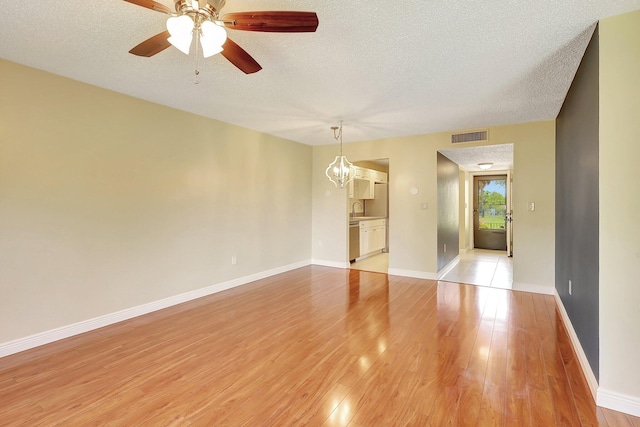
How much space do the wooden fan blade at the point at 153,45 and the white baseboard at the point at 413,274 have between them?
474 cm

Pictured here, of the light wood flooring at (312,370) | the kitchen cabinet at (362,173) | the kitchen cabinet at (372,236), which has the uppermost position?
the kitchen cabinet at (362,173)

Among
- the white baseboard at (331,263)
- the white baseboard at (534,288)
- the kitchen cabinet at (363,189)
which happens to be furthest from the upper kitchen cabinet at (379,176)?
the white baseboard at (534,288)

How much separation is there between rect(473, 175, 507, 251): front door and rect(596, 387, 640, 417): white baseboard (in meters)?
7.21

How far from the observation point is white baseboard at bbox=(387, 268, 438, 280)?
517 cm

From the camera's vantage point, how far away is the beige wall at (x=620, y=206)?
182cm

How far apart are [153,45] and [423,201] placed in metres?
4.45

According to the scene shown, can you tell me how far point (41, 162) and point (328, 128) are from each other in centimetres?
346

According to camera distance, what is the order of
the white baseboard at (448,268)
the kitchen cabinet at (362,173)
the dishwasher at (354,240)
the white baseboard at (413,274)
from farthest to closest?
the kitchen cabinet at (362,173) < the dishwasher at (354,240) < the white baseboard at (448,268) < the white baseboard at (413,274)

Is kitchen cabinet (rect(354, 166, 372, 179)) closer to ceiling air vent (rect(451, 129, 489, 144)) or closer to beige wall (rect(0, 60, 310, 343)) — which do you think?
ceiling air vent (rect(451, 129, 489, 144))

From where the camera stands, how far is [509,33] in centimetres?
213

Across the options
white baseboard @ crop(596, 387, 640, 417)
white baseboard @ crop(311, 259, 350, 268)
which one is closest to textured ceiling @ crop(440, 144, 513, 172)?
white baseboard @ crop(311, 259, 350, 268)

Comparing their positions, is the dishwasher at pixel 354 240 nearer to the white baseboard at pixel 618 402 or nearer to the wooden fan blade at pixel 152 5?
the white baseboard at pixel 618 402

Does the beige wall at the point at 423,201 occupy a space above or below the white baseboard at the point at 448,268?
above

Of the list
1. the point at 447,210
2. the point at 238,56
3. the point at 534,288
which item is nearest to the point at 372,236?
the point at 447,210
